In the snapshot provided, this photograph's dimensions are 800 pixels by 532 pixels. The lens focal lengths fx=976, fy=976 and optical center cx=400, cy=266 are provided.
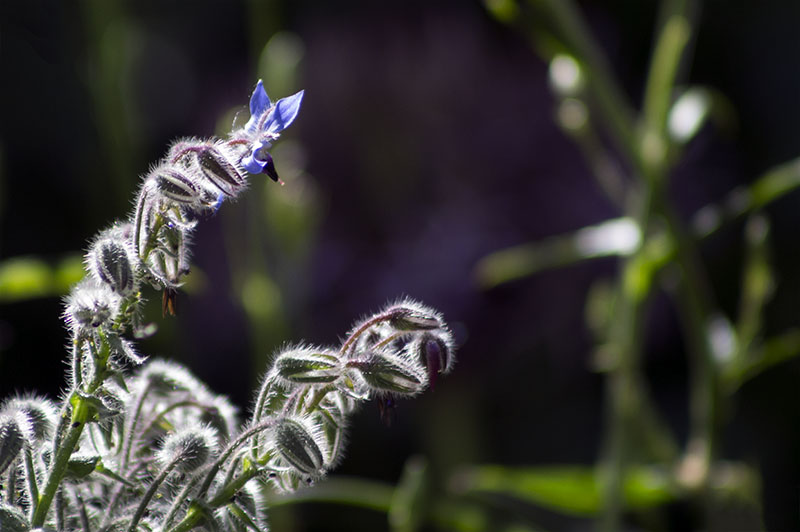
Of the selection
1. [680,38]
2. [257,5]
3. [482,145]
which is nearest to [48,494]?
[680,38]

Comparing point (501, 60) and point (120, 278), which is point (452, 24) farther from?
point (120, 278)

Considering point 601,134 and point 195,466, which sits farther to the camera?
point 601,134

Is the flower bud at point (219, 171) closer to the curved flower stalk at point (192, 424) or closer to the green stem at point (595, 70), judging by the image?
the curved flower stalk at point (192, 424)

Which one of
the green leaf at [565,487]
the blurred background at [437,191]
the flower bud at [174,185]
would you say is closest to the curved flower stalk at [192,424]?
the flower bud at [174,185]

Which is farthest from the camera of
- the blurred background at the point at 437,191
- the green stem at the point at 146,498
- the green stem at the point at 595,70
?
the blurred background at the point at 437,191

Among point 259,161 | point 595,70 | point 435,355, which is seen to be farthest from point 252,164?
point 595,70

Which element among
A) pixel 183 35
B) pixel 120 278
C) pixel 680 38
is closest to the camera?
pixel 120 278
